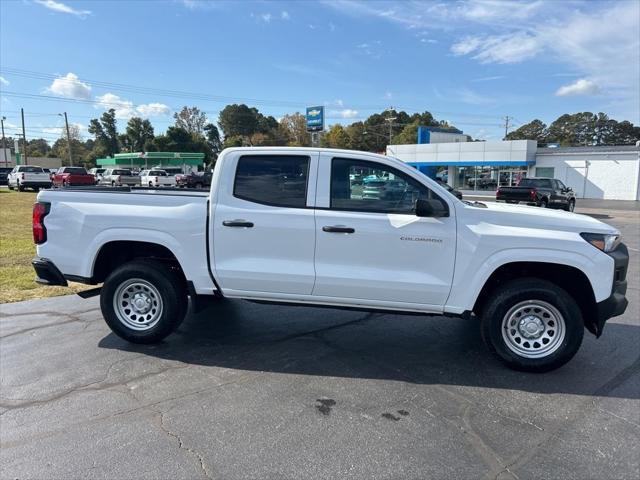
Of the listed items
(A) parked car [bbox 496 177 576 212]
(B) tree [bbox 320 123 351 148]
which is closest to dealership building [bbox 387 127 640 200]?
(A) parked car [bbox 496 177 576 212]

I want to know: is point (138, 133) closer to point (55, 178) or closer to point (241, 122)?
point (241, 122)

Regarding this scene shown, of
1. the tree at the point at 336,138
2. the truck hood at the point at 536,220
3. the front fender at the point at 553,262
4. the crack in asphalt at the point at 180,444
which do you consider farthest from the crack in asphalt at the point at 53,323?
the tree at the point at 336,138

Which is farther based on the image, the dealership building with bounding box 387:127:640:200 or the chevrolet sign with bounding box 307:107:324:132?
the chevrolet sign with bounding box 307:107:324:132

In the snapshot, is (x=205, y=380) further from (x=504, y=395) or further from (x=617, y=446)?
(x=617, y=446)

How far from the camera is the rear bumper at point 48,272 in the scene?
4801 mm

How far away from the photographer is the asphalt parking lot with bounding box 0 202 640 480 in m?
2.90

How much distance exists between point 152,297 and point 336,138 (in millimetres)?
84985

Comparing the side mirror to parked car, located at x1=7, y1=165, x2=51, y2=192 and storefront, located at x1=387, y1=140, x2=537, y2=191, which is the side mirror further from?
storefront, located at x1=387, y1=140, x2=537, y2=191

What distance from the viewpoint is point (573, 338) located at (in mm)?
4098

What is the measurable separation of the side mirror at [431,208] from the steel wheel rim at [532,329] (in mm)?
1070

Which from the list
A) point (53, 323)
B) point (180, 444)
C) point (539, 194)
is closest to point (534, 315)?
point (180, 444)

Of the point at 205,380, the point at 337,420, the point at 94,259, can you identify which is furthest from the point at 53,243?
the point at 337,420

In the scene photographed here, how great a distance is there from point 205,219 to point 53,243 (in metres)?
1.68

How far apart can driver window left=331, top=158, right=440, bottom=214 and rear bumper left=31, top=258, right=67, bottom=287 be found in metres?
2.94
